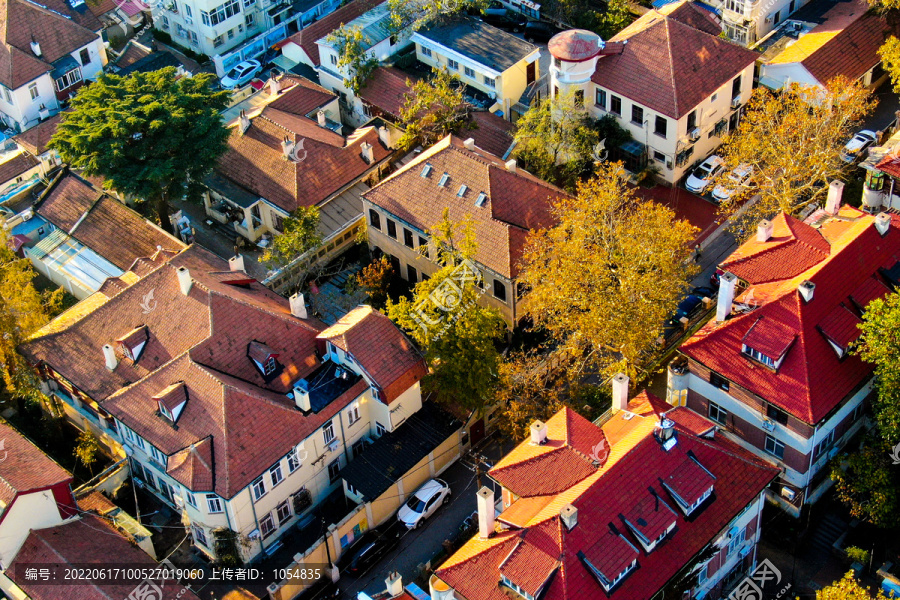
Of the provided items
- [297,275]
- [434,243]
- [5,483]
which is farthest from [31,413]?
[434,243]

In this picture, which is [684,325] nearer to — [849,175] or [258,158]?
[849,175]

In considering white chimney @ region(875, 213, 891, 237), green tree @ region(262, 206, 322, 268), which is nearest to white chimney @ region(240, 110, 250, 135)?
green tree @ region(262, 206, 322, 268)

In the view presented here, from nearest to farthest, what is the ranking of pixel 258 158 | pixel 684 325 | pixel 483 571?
pixel 483 571 → pixel 684 325 → pixel 258 158

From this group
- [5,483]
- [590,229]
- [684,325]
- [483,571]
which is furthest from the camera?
[684,325]

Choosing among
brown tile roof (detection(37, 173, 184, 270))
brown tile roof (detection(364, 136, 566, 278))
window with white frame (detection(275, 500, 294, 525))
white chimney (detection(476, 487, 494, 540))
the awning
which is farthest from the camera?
the awning

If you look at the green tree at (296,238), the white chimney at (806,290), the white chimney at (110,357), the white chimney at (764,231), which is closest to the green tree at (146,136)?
the green tree at (296,238)

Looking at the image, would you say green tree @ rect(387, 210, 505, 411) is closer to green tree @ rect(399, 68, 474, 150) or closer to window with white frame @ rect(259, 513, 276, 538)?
window with white frame @ rect(259, 513, 276, 538)

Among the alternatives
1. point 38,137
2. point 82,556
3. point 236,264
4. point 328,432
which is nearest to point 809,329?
point 328,432
